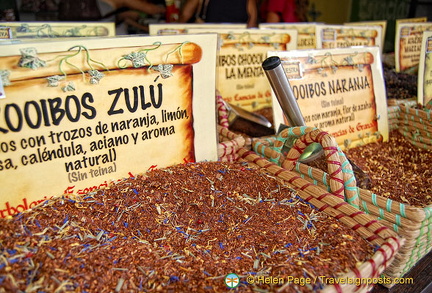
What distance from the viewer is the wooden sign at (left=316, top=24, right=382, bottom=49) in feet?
5.46

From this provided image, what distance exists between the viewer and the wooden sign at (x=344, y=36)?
1663 mm

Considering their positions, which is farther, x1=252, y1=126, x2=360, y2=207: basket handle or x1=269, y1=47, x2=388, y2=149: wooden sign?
x1=269, y1=47, x2=388, y2=149: wooden sign

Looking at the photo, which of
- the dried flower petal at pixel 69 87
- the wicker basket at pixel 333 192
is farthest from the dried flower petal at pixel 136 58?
the wicker basket at pixel 333 192

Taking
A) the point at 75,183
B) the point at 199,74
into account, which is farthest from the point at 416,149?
the point at 75,183

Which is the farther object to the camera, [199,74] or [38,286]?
[199,74]

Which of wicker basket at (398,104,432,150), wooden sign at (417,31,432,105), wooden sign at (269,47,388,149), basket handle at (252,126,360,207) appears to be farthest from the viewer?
wooden sign at (417,31,432,105)

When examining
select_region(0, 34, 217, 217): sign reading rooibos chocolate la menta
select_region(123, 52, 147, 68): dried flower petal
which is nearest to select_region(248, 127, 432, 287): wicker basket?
select_region(0, 34, 217, 217): sign reading rooibos chocolate la menta

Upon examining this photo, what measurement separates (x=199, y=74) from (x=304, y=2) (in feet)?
8.91

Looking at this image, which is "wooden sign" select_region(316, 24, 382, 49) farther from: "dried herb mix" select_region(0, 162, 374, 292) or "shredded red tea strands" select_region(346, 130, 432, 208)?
"dried herb mix" select_region(0, 162, 374, 292)

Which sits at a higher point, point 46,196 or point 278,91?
point 278,91

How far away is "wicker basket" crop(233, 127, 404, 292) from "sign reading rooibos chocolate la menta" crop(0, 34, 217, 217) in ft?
0.62

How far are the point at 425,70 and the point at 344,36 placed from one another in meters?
0.48

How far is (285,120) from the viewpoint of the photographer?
3.54 ft

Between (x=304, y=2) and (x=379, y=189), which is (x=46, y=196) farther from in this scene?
(x=304, y=2)
